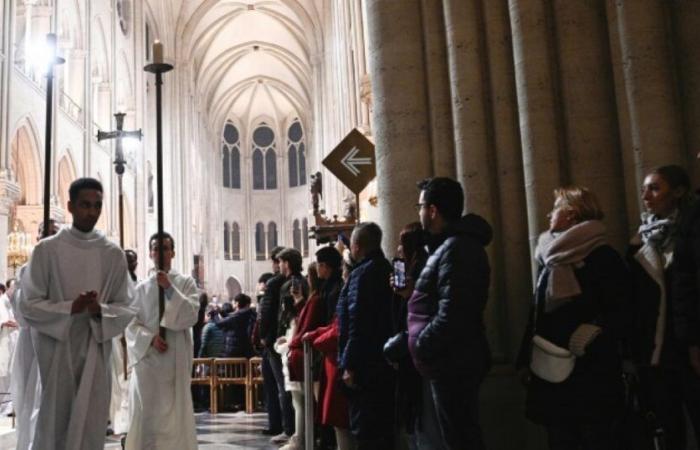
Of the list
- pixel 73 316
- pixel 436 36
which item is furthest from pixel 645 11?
pixel 73 316

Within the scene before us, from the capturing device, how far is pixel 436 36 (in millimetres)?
4453

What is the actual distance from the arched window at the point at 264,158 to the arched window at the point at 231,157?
3.34 feet

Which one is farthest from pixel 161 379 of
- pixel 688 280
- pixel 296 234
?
pixel 296 234

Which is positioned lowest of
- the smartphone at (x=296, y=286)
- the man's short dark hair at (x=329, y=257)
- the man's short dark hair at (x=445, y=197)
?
the smartphone at (x=296, y=286)

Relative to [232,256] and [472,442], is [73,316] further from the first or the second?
[232,256]

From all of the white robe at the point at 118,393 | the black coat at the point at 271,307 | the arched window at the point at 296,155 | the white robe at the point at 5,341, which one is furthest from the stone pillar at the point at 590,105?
the arched window at the point at 296,155

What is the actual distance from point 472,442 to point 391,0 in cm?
273

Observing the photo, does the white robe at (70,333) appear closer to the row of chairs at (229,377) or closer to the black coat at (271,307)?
the black coat at (271,307)

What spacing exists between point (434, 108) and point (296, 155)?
132ft

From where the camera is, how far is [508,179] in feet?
13.5

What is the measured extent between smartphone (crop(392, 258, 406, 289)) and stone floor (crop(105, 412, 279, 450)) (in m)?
2.92

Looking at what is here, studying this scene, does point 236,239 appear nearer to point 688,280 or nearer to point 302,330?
point 302,330

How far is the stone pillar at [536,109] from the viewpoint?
388 centimetres

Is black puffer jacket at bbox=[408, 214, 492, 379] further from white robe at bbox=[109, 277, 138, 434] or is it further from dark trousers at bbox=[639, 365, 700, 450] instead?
white robe at bbox=[109, 277, 138, 434]
